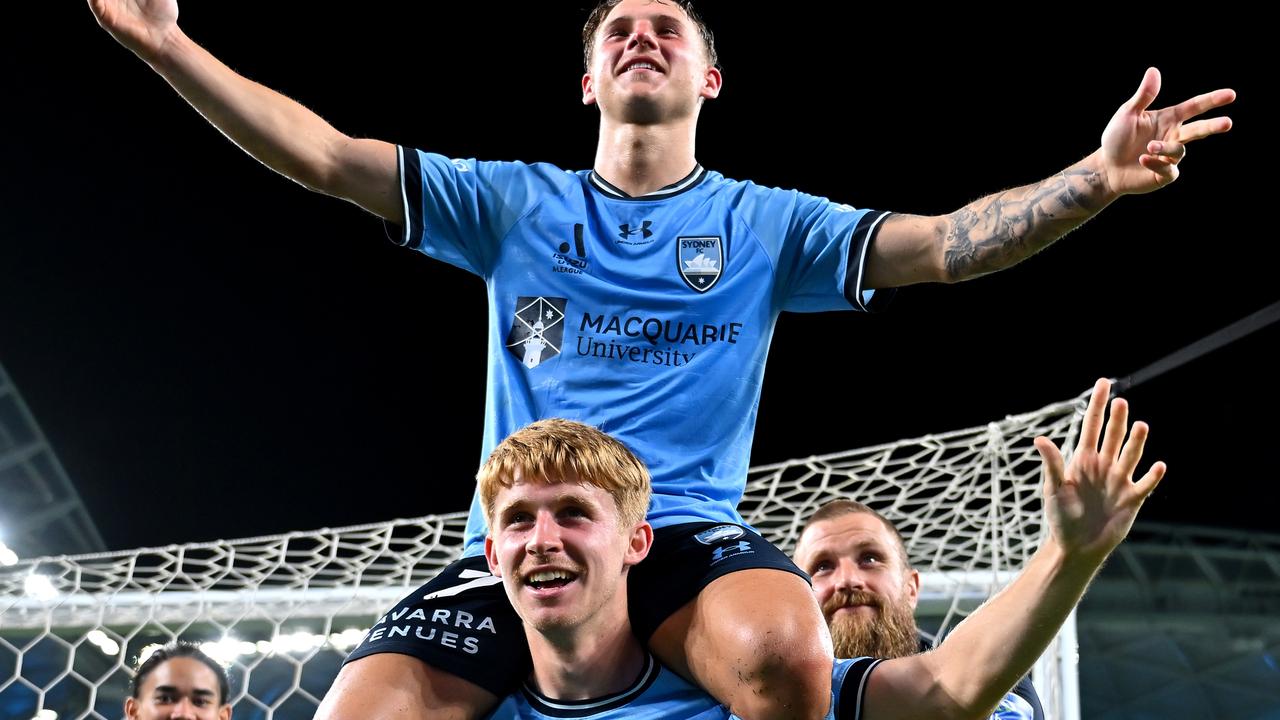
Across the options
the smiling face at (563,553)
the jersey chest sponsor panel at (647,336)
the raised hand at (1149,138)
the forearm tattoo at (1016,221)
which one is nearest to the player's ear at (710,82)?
the jersey chest sponsor panel at (647,336)

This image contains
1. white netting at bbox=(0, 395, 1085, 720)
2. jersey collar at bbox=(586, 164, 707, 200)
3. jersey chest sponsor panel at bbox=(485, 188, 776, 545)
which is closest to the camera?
jersey chest sponsor panel at bbox=(485, 188, 776, 545)

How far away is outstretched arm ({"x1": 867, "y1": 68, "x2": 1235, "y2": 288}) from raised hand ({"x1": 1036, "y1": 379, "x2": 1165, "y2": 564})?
395mm

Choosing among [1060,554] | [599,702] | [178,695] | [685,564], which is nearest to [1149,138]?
[1060,554]

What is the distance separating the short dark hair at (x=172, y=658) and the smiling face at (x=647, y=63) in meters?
2.90

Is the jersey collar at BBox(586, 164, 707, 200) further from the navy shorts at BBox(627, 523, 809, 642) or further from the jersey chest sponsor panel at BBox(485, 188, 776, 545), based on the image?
the navy shorts at BBox(627, 523, 809, 642)

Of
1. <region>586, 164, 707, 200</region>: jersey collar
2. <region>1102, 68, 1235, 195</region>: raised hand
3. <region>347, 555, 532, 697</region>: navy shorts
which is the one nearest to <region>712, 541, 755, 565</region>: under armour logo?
<region>347, 555, 532, 697</region>: navy shorts

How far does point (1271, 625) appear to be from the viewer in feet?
51.6

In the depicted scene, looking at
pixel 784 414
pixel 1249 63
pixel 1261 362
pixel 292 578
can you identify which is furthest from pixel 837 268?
pixel 1261 362

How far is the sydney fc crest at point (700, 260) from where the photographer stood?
2.73 m

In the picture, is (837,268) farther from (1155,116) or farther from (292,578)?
(292,578)

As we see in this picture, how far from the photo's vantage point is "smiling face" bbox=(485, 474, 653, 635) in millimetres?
2354

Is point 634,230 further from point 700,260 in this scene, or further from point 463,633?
point 463,633

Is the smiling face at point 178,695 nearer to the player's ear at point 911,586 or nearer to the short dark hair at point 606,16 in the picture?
the player's ear at point 911,586

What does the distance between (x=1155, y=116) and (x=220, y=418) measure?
12.4m
